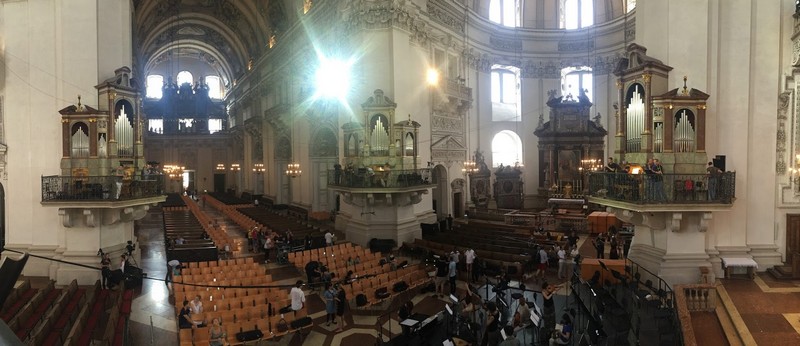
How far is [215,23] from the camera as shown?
149ft

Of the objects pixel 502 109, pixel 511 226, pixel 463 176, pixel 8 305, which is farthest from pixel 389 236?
pixel 502 109

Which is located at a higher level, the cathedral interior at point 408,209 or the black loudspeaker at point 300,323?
the cathedral interior at point 408,209

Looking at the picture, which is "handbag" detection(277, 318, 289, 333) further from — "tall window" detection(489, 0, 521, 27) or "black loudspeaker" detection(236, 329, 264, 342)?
"tall window" detection(489, 0, 521, 27)

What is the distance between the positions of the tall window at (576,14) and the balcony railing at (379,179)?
1886 centimetres

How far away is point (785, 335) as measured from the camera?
927 cm

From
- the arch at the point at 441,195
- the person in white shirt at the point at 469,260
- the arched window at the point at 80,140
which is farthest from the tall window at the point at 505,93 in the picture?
the arched window at the point at 80,140

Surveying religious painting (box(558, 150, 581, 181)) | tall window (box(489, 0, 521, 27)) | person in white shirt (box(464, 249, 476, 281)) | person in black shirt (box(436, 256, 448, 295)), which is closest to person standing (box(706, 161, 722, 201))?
person in white shirt (box(464, 249, 476, 281))

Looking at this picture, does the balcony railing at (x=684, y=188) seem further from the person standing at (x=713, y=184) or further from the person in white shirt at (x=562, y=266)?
the person in white shirt at (x=562, y=266)

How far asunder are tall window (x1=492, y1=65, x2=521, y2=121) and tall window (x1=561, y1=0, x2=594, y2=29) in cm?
505

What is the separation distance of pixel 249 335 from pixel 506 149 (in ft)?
85.2

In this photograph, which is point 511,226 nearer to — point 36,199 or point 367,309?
point 367,309

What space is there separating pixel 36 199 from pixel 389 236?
1298 cm

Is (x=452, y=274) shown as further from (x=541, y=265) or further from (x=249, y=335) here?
(x=249, y=335)

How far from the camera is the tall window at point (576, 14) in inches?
1302
